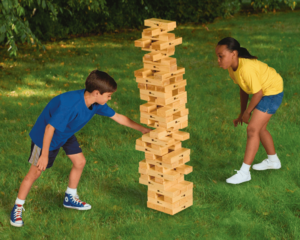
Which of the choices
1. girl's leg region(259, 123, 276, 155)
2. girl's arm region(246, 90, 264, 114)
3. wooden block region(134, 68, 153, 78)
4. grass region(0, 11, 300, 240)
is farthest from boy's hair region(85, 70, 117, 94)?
girl's leg region(259, 123, 276, 155)

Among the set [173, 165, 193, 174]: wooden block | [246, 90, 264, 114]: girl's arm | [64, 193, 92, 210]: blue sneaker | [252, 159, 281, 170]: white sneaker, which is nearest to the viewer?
[173, 165, 193, 174]: wooden block

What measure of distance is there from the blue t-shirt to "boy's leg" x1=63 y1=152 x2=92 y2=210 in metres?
0.30

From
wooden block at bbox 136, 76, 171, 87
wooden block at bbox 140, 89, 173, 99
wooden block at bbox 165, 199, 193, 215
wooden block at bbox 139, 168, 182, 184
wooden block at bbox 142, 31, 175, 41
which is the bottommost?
wooden block at bbox 165, 199, 193, 215

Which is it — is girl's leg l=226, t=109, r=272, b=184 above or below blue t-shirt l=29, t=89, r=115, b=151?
below

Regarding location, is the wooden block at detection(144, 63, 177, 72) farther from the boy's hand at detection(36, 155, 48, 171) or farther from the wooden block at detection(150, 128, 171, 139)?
the boy's hand at detection(36, 155, 48, 171)

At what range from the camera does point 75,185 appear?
459cm

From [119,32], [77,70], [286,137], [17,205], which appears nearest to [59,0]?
[119,32]

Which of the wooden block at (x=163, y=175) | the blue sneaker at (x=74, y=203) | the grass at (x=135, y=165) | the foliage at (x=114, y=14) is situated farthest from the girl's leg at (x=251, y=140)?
the foliage at (x=114, y=14)

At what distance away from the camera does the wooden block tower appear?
402cm

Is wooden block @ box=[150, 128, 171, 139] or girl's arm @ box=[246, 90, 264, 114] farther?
girl's arm @ box=[246, 90, 264, 114]

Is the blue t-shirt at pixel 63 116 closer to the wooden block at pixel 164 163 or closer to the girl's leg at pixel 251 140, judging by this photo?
the wooden block at pixel 164 163

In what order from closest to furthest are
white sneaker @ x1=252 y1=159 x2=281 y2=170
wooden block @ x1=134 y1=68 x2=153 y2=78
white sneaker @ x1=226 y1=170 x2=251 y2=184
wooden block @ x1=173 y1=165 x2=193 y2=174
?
wooden block @ x1=134 y1=68 x2=153 y2=78 → wooden block @ x1=173 y1=165 x2=193 y2=174 → white sneaker @ x1=226 y1=170 x2=251 y2=184 → white sneaker @ x1=252 y1=159 x2=281 y2=170

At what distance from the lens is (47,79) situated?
30.1 feet

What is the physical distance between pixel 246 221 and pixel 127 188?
1.42 metres
